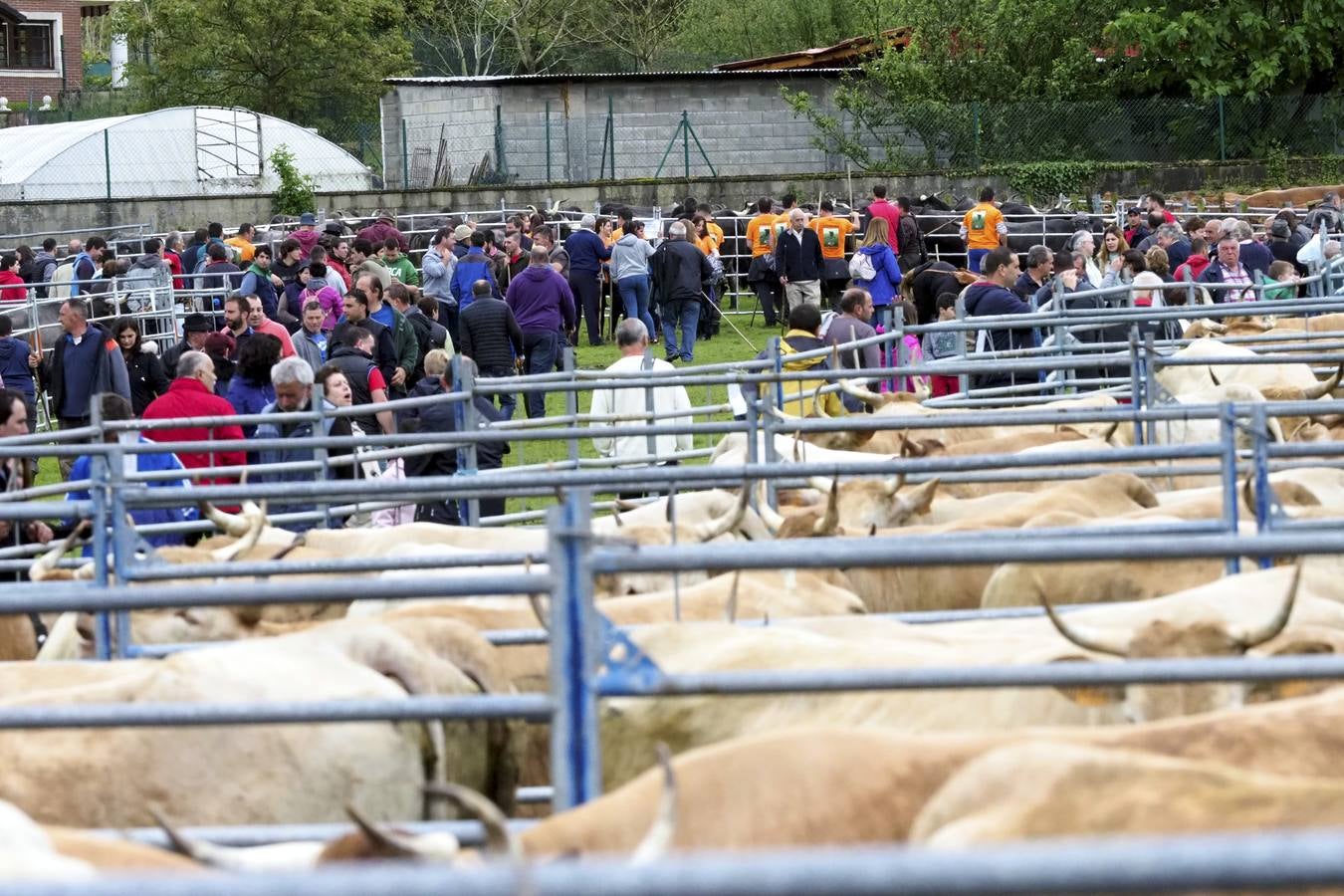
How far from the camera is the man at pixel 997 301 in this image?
43.0ft

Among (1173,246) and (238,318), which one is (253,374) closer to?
(238,318)

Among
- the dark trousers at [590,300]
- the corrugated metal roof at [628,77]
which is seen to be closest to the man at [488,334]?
the dark trousers at [590,300]

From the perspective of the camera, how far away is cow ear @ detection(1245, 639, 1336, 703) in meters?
4.80

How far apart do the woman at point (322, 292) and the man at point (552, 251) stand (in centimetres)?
207

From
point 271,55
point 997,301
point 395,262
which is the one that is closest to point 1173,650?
point 997,301

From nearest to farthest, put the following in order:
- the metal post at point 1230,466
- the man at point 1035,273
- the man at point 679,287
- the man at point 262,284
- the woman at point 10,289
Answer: the metal post at point 1230,466 < the man at point 1035,273 < the man at point 262,284 < the man at point 679,287 < the woman at point 10,289

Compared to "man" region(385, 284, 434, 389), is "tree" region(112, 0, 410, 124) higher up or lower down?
higher up

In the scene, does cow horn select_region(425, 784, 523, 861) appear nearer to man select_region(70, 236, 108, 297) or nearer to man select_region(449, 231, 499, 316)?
man select_region(449, 231, 499, 316)

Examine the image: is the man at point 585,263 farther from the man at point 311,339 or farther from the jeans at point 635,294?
the man at point 311,339

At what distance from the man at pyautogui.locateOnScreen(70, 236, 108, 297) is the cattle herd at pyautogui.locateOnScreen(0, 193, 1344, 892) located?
1318cm

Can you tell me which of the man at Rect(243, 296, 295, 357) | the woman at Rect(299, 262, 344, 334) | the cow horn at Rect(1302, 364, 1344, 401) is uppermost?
the woman at Rect(299, 262, 344, 334)

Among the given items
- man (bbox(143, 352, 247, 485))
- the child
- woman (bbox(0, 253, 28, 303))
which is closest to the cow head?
man (bbox(143, 352, 247, 485))

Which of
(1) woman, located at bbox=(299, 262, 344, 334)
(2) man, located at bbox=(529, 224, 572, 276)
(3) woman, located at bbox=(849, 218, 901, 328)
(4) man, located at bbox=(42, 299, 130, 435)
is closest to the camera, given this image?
(4) man, located at bbox=(42, 299, 130, 435)

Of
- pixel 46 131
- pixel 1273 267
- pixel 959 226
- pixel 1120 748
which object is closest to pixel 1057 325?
pixel 1273 267
